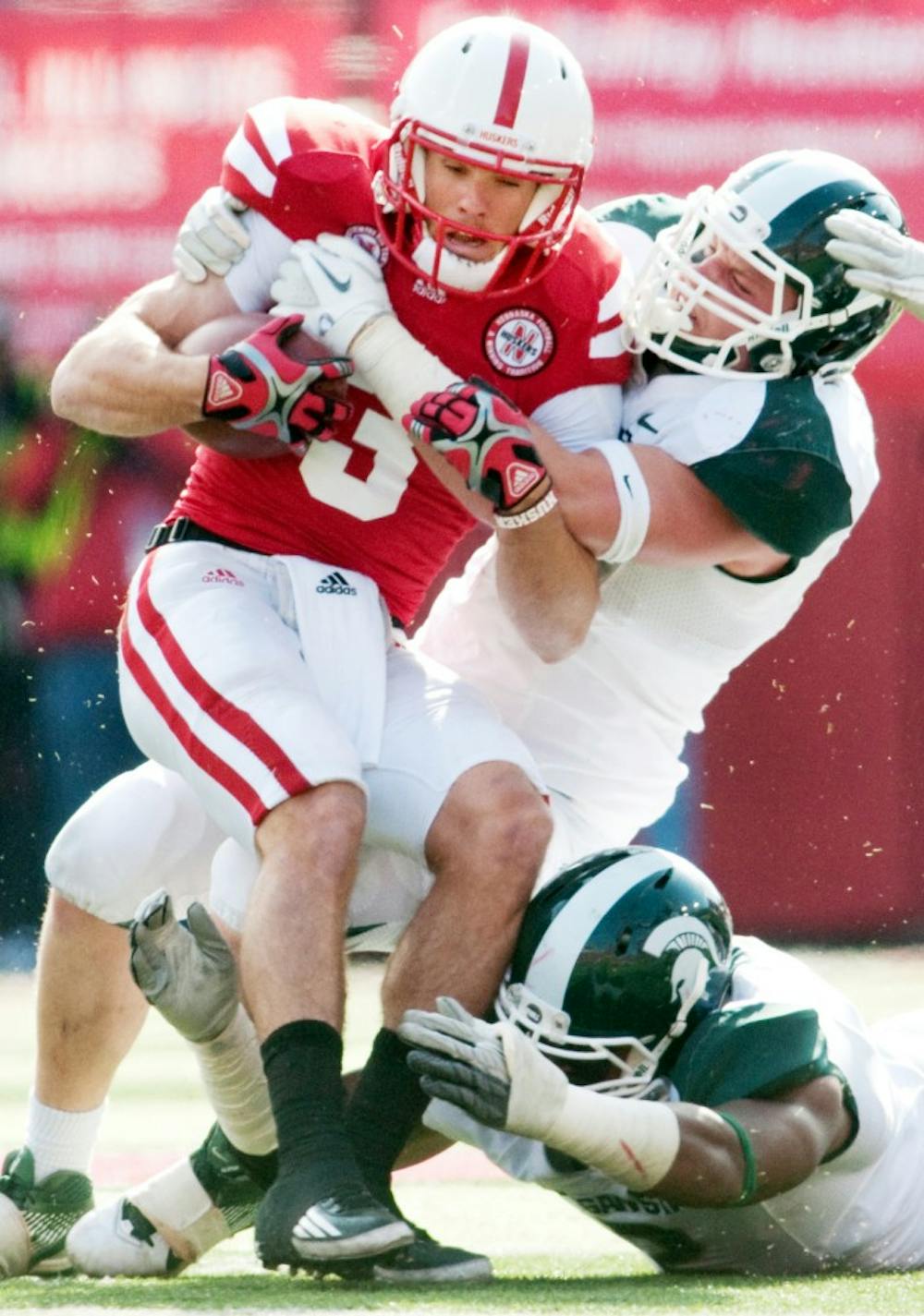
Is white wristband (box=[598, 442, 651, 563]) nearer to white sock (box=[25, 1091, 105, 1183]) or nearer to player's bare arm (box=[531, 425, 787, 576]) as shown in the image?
player's bare arm (box=[531, 425, 787, 576])

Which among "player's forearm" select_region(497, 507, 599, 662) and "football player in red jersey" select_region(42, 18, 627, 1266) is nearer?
"football player in red jersey" select_region(42, 18, 627, 1266)

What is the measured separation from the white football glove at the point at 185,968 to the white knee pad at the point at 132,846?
1.34 ft

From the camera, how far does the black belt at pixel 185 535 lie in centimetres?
334

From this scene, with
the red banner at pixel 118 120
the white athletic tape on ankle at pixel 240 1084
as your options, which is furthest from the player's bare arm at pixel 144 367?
the red banner at pixel 118 120

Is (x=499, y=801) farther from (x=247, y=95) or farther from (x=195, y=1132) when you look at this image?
(x=247, y=95)

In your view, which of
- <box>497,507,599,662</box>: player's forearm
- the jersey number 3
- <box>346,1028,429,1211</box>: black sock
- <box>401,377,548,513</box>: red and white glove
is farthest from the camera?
the jersey number 3

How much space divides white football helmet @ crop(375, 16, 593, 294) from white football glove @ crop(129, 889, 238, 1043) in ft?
3.15

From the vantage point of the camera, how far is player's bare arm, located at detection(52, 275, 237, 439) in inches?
123

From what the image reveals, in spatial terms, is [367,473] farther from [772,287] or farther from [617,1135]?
[617,1135]

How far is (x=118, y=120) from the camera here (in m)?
6.93

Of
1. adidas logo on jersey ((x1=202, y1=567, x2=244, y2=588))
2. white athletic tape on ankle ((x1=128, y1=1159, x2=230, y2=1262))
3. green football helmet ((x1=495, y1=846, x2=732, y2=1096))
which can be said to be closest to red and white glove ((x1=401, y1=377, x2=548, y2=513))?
adidas logo on jersey ((x1=202, y1=567, x2=244, y2=588))

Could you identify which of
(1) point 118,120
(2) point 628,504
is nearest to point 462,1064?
(2) point 628,504

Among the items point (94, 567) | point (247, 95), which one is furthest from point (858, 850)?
point (247, 95)

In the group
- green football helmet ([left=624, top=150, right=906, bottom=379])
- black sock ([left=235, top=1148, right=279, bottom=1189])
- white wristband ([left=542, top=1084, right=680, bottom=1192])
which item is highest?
green football helmet ([left=624, top=150, right=906, bottom=379])
